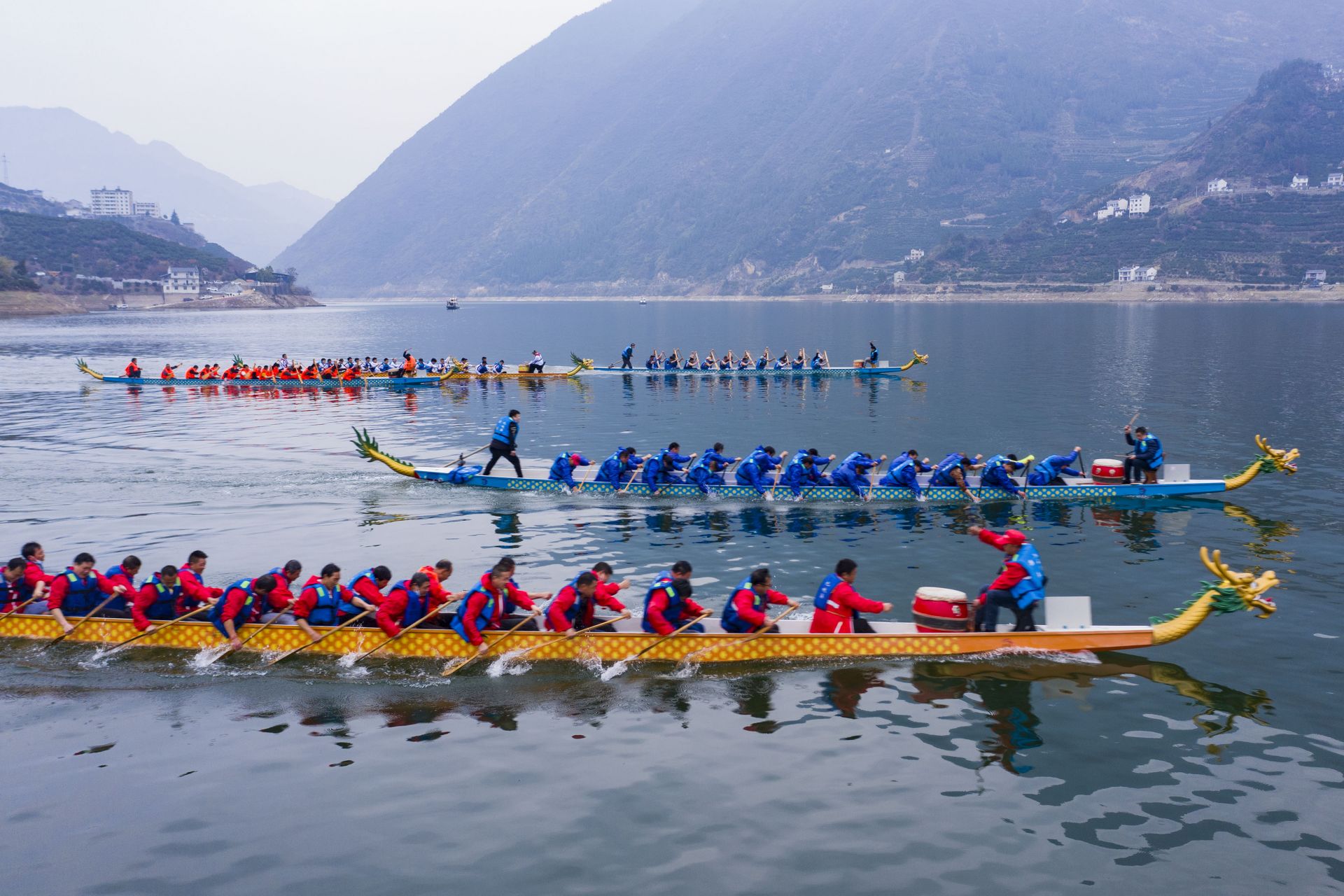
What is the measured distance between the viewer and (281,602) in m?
17.5

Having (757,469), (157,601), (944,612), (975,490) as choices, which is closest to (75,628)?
(157,601)

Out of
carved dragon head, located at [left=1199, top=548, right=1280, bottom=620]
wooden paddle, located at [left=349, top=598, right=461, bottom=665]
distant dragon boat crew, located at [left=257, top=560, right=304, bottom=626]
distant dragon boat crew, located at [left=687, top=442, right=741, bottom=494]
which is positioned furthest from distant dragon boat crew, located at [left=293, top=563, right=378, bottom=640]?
carved dragon head, located at [left=1199, top=548, right=1280, bottom=620]

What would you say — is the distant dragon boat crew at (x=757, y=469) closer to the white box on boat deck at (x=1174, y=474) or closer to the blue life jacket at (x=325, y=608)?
the white box on boat deck at (x=1174, y=474)

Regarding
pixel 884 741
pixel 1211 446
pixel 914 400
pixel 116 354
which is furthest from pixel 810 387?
pixel 116 354

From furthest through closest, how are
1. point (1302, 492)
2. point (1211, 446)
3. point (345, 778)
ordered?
point (1211, 446)
point (1302, 492)
point (345, 778)

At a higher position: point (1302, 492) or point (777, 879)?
point (1302, 492)

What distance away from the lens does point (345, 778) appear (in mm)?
13023

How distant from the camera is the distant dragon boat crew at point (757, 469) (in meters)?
28.8

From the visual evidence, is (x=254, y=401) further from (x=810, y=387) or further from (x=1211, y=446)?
(x=1211, y=446)

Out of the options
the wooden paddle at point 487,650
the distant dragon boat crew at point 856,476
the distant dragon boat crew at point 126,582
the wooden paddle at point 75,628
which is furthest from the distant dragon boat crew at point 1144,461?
the wooden paddle at point 75,628

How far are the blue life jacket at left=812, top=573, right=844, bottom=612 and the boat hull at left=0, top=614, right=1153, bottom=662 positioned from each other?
1.70ft

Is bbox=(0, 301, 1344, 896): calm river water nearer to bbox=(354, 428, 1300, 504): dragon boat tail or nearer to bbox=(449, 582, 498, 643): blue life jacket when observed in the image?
bbox=(354, 428, 1300, 504): dragon boat tail

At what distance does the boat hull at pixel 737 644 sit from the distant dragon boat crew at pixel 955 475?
38.7ft

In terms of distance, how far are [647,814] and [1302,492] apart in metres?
27.9
